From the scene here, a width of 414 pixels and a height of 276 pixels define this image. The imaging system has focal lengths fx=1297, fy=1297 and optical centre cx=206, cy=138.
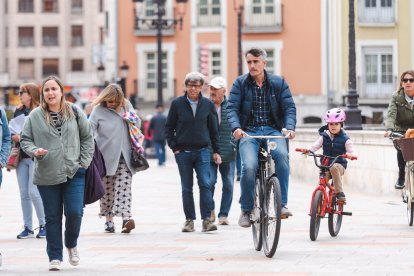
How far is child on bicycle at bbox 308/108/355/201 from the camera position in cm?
1352

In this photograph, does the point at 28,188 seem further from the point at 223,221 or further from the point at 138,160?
the point at 223,221

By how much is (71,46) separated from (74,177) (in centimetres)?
9165

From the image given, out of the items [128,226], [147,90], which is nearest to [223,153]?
[128,226]

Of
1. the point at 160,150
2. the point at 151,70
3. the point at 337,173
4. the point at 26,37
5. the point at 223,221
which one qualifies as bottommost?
the point at 160,150

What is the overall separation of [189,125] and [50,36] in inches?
3461

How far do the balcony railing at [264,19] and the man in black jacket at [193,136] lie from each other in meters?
41.0

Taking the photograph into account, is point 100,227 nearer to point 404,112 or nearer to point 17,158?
point 17,158

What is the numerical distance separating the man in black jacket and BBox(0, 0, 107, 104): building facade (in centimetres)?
8543

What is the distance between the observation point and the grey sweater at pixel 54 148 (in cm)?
1080

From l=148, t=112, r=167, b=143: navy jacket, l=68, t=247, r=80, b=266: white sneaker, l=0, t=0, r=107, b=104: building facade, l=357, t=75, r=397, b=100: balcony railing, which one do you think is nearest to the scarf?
l=68, t=247, r=80, b=266: white sneaker

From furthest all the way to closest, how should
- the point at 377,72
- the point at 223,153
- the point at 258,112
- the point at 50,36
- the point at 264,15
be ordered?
the point at 50,36, the point at 264,15, the point at 377,72, the point at 223,153, the point at 258,112

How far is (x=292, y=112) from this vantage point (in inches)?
483

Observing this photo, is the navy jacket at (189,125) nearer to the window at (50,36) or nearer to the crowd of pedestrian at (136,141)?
the crowd of pedestrian at (136,141)

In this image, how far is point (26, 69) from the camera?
100375mm
